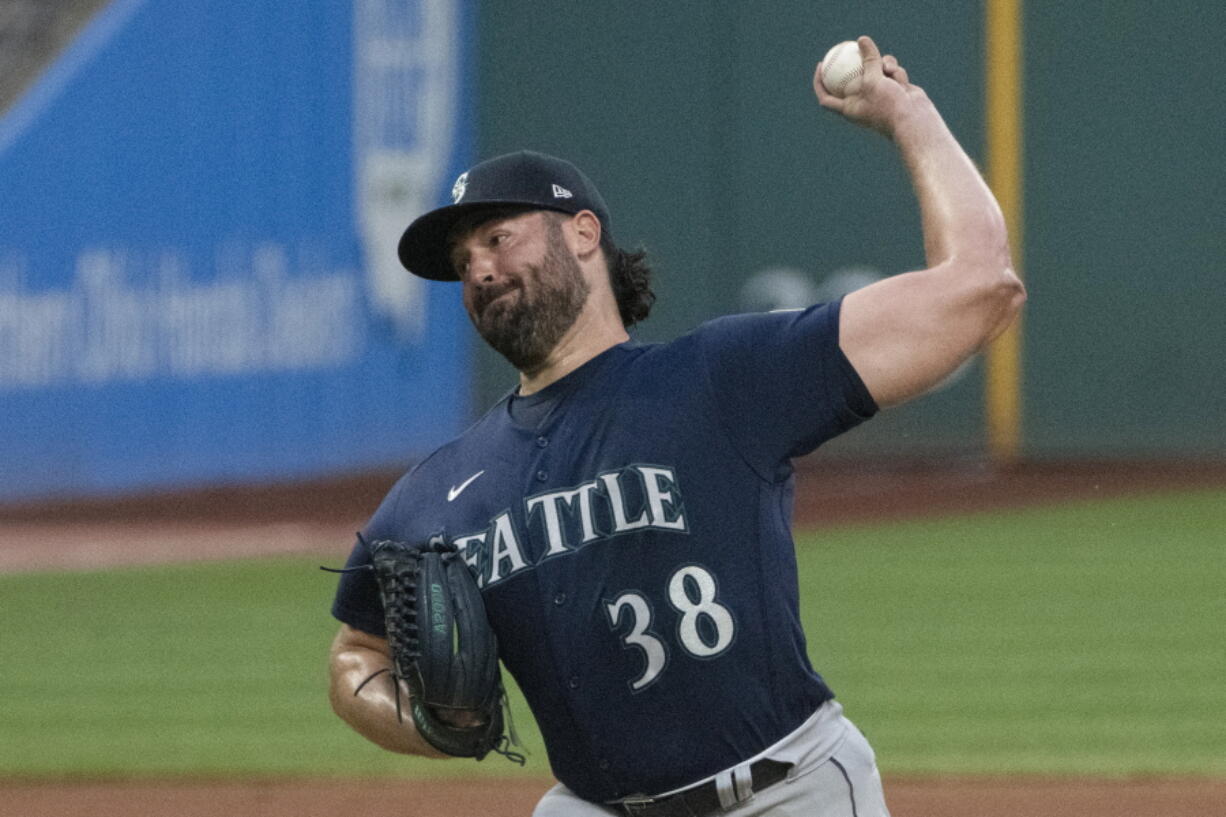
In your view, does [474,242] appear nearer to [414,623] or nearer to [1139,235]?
[414,623]

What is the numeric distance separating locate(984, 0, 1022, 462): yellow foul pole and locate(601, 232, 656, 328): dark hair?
41.0ft

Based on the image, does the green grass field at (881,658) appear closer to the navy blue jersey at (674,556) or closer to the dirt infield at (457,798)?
the dirt infield at (457,798)

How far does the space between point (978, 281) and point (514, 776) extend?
4139mm

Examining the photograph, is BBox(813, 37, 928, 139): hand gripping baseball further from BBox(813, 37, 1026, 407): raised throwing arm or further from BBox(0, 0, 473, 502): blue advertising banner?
BBox(0, 0, 473, 502): blue advertising banner

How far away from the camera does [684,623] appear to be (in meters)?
3.26

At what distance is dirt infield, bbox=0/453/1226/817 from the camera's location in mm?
6199

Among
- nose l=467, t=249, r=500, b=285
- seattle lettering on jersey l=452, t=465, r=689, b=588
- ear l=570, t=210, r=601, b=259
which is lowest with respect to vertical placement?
seattle lettering on jersey l=452, t=465, r=689, b=588

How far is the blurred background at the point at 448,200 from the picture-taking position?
43.5 ft

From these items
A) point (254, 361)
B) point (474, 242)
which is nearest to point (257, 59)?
point (254, 361)

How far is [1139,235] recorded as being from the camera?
15.8 meters

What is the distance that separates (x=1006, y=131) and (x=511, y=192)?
43.0ft

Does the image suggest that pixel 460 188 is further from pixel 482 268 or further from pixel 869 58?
pixel 869 58

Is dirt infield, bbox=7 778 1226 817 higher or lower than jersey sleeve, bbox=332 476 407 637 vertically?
lower

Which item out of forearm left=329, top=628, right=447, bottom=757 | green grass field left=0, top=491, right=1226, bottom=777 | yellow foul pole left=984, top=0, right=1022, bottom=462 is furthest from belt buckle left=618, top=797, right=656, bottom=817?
yellow foul pole left=984, top=0, right=1022, bottom=462
